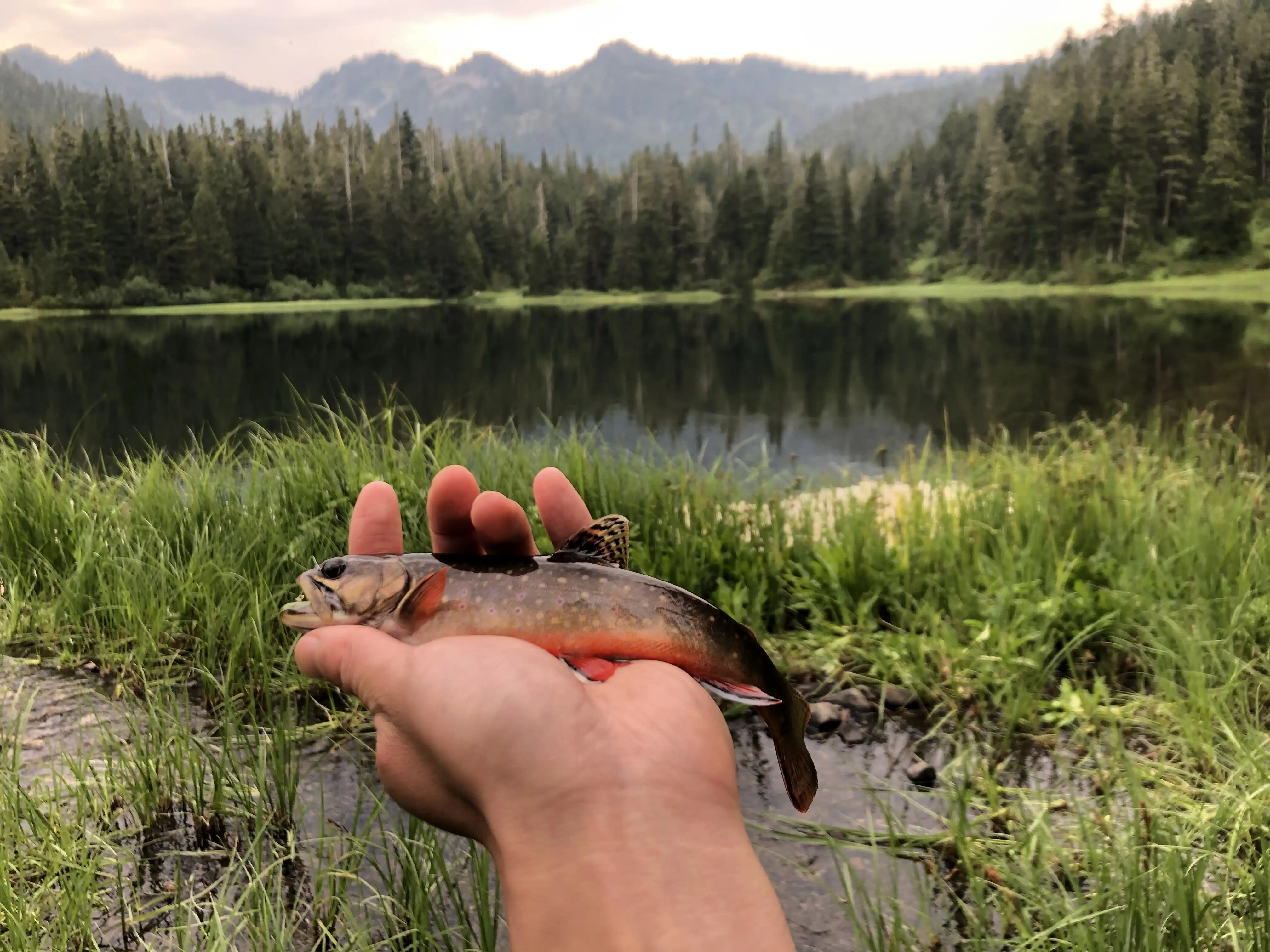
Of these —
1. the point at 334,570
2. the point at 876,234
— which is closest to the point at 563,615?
the point at 334,570

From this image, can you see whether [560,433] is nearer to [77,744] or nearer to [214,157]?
[77,744]

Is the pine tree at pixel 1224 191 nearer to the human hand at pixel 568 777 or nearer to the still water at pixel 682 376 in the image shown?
the still water at pixel 682 376

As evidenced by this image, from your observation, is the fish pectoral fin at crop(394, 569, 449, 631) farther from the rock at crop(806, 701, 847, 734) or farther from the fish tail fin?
the rock at crop(806, 701, 847, 734)

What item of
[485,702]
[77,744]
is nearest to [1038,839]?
[485,702]

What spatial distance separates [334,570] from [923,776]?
131 inches

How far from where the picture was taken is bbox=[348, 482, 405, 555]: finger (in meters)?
2.70

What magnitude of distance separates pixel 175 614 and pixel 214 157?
75084 mm

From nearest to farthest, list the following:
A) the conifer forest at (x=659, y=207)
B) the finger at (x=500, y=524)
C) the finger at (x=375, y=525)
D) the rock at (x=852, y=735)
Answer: the finger at (x=500, y=524) < the finger at (x=375, y=525) < the rock at (x=852, y=735) < the conifer forest at (x=659, y=207)

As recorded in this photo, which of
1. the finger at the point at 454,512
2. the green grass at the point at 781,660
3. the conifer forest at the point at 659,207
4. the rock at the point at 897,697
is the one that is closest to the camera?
the finger at the point at 454,512

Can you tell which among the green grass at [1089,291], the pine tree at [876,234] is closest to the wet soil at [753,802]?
the green grass at [1089,291]

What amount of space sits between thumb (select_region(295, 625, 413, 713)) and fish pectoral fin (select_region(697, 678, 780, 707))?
2.51 ft

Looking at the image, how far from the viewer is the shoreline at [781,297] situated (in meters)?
56.3

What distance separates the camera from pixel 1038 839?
132 inches

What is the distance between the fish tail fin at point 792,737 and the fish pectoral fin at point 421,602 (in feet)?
2.93
